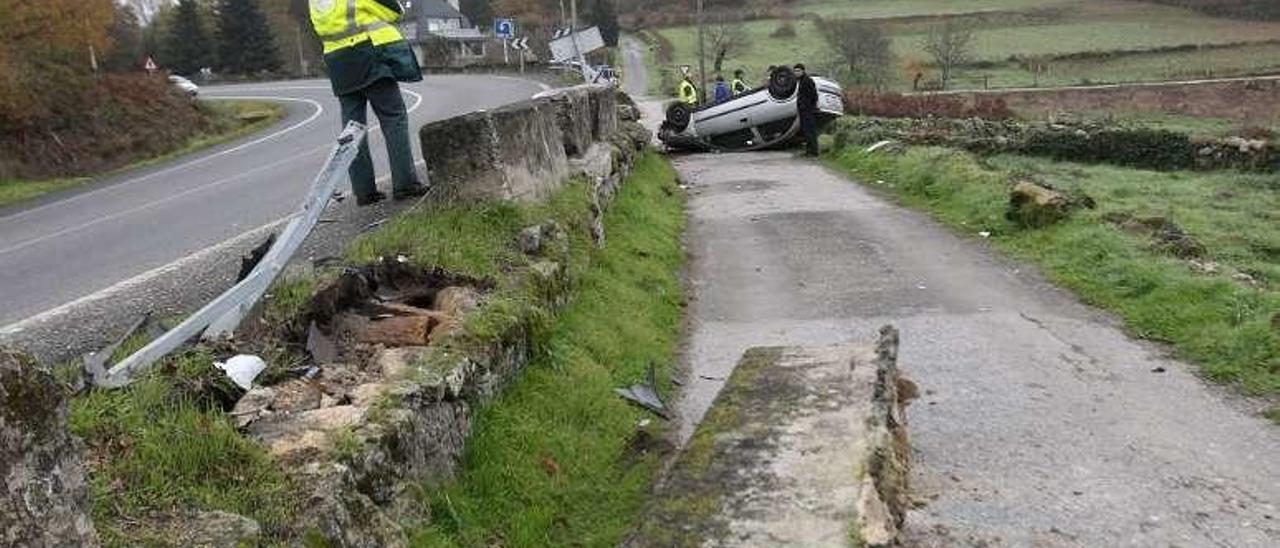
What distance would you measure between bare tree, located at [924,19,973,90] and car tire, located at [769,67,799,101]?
96.5ft

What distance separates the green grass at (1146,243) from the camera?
7.77 meters

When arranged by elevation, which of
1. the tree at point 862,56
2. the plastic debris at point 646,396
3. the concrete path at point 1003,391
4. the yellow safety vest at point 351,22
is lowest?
the tree at point 862,56

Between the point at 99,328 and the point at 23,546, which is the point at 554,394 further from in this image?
the point at 23,546

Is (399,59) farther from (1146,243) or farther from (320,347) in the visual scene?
(1146,243)

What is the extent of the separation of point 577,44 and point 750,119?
5.26 m

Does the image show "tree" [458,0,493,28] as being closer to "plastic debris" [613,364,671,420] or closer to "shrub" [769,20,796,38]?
"shrub" [769,20,796,38]

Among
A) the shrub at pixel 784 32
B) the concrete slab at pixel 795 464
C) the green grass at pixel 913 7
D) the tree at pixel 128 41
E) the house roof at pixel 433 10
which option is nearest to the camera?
the concrete slab at pixel 795 464

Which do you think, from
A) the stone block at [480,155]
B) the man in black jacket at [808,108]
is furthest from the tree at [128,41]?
the stone block at [480,155]

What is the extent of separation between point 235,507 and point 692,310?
6.48 meters

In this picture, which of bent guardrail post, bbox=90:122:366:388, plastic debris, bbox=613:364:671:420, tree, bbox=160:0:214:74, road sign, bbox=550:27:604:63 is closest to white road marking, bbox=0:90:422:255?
bent guardrail post, bbox=90:122:366:388

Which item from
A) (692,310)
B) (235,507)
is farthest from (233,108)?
(235,507)

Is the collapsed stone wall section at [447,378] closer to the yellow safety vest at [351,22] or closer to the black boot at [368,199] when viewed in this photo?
the yellow safety vest at [351,22]

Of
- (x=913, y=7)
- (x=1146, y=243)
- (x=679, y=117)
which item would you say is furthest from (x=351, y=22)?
(x=913, y=7)

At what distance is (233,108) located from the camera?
109 ft
